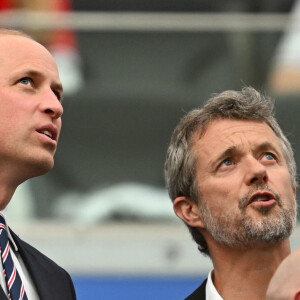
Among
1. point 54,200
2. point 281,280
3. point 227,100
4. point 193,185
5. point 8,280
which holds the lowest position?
point 281,280

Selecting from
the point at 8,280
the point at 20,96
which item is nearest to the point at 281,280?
the point at 8,280

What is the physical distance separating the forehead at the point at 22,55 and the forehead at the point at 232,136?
583mm

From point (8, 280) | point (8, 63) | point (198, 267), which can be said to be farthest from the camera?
point (198, 267)

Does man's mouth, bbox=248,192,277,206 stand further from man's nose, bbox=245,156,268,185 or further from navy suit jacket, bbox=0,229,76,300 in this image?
→ navy suit jacket, bbox=0,229,76,300

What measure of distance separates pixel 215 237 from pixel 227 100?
50 centimetres

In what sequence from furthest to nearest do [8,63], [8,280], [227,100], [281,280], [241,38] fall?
[241,38]
[227,100]
[8,63]
[8,280]
[281,280]

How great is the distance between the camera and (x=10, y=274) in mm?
2846

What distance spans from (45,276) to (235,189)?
661 mm

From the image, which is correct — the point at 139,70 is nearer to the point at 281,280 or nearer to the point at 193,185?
the point at 193,185

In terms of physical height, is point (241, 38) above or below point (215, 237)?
above

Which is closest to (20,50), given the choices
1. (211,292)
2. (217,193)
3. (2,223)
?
(2,223)

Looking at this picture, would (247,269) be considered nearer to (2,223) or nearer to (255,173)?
(255,173)

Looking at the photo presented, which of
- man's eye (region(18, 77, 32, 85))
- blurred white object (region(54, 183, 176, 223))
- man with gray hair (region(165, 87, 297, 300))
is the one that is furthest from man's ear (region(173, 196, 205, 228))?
blurred white object (region(54, 183, 176, 223))

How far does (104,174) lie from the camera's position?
17.9 feet
